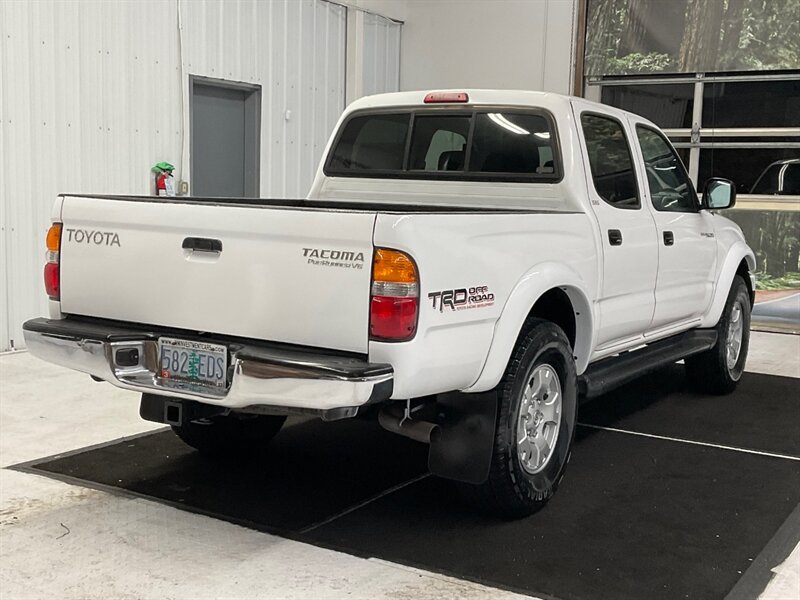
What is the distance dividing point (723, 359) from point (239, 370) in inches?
164

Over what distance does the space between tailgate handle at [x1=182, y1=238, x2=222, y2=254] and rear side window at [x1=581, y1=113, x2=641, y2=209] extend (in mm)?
2049

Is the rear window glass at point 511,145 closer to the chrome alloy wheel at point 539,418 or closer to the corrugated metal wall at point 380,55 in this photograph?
the chrome alloy wheel at point 539,418

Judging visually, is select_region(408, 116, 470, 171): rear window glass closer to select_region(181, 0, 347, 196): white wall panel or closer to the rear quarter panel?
the rear quarter panel

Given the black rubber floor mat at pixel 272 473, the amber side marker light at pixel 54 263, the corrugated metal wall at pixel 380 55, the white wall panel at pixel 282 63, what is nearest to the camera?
the amber side marker light at pixel 54 263

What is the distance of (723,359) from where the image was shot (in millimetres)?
6266

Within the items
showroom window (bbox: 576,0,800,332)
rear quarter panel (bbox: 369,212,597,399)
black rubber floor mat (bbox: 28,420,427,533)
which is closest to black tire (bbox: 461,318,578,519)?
rear quarter panel (bbox: 369,212,597,399)

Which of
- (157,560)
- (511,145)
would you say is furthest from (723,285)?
(157,560)

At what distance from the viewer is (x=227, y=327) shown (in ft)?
10.9

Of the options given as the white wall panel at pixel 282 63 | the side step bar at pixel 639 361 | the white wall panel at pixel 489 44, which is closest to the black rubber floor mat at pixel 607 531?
the side step bar at pixel 639 361

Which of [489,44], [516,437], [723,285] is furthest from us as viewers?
[489,44]

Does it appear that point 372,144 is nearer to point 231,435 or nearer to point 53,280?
point 231,435

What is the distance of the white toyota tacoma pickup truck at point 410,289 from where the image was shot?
309 centimetres

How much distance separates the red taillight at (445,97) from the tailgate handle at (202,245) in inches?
72.5

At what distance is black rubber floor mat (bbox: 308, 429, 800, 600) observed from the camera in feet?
10.7
